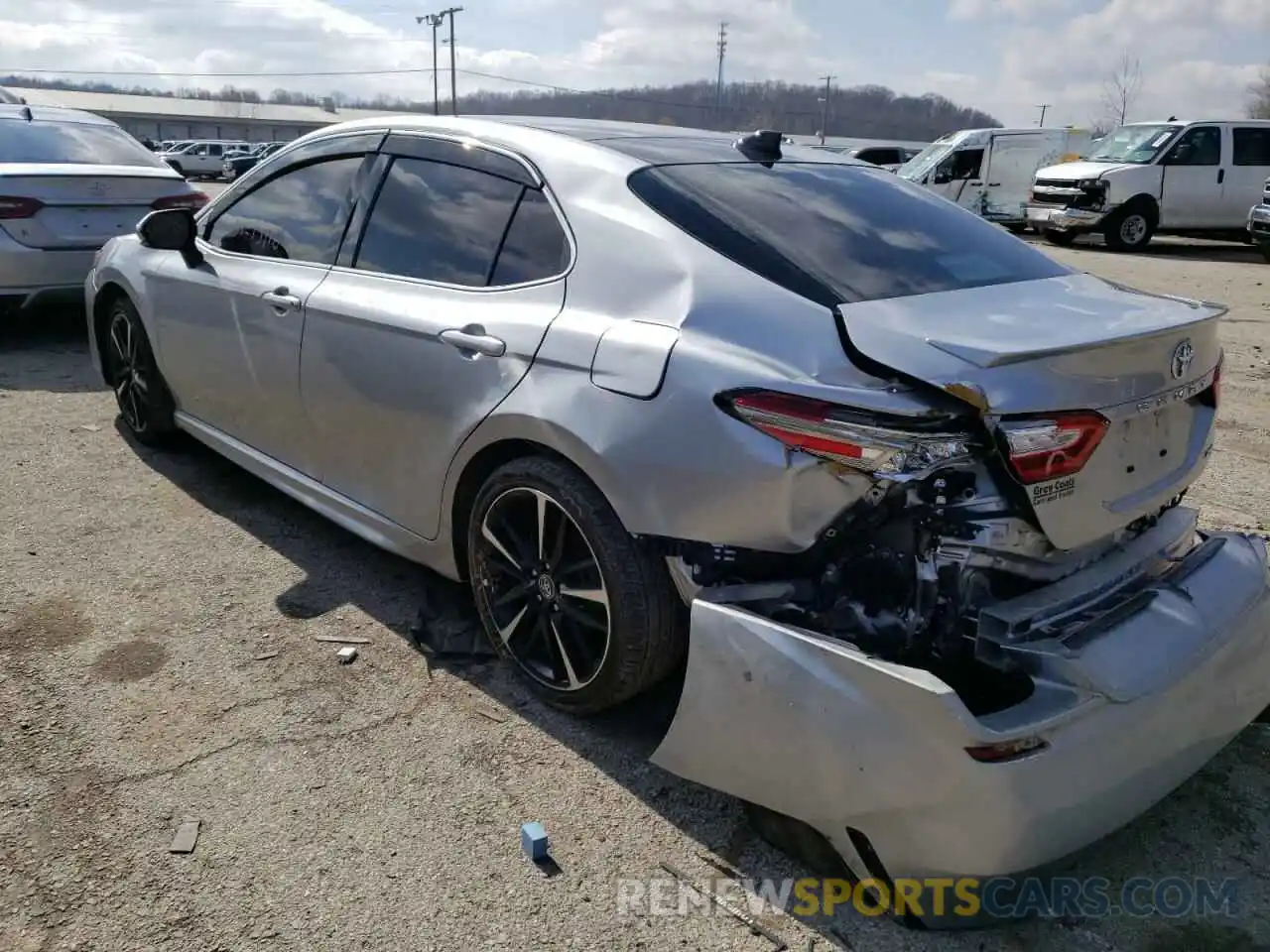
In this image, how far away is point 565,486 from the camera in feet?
8.49

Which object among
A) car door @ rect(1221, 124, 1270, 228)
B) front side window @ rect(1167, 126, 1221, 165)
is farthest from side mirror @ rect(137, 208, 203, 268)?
car door @ rect(1221, 124, 1270, 228)

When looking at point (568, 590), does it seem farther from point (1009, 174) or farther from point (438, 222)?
point (1009, 174)

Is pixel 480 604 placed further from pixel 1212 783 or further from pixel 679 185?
pixel 1212 783

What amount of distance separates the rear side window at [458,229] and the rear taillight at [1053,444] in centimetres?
131

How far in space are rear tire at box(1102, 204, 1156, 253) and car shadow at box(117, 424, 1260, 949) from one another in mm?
16297

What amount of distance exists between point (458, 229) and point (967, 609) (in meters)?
1.88

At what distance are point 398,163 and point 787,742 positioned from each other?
234 cm

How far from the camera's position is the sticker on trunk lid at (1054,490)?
83.8 inches

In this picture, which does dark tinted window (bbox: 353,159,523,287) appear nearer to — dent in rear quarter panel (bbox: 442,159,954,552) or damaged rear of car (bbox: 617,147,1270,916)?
dent in rear quarter panel (bbox: 442,159,954,552)

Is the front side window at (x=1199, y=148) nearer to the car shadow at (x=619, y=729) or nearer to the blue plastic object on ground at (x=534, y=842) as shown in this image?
the car shadow at (x=619, y=729)

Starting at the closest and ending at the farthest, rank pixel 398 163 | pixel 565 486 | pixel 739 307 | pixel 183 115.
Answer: pixel 739 307 → pixel 565 486 → pixel 398 163 → pixel 183 115

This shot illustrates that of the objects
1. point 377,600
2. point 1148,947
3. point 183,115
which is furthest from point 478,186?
point 183,115

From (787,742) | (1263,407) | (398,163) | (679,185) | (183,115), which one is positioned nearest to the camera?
(787,742)

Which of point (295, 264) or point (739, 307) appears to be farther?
point (295, 264)
